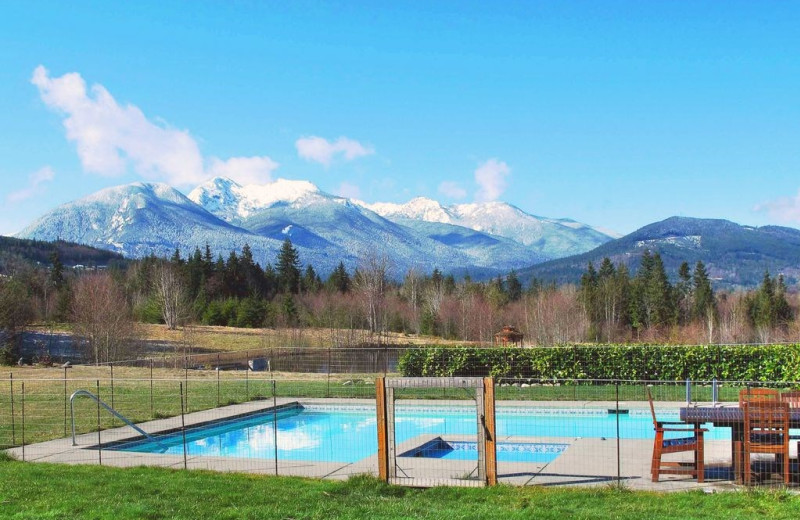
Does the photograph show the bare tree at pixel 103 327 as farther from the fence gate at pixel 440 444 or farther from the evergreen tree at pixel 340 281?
the evergreen tree at pixel 340 281

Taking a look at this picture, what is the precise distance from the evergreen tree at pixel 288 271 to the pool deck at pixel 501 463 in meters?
74.3

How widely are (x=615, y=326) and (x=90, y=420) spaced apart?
5732cm

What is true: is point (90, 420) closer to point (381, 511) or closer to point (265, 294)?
point (381, 511)

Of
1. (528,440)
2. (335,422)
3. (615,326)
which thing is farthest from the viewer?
(615,326)

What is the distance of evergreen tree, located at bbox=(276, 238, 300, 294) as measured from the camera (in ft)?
298

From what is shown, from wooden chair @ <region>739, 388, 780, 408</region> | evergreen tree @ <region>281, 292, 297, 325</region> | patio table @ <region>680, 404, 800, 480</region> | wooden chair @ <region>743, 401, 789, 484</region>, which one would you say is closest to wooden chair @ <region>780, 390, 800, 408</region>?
wooden chair @ <region>739, 388, 780, 408</region>

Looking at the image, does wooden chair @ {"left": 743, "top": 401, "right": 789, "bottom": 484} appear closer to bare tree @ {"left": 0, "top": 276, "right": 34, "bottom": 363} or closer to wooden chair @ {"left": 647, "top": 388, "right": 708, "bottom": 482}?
wooden chair @ {"left": 647, "top": 388, "right": 708, "bottom": 482}

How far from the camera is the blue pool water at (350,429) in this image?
16.5 metres

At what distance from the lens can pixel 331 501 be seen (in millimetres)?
9117

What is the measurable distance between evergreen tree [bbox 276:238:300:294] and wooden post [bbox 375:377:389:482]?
3112 inches

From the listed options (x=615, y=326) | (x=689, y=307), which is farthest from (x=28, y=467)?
(x=689, y=307)

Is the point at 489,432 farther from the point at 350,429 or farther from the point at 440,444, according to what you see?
the point at 350,429

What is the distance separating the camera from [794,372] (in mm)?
23891

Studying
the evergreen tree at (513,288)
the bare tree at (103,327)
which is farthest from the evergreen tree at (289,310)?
the evergreen tree at (513,288)
